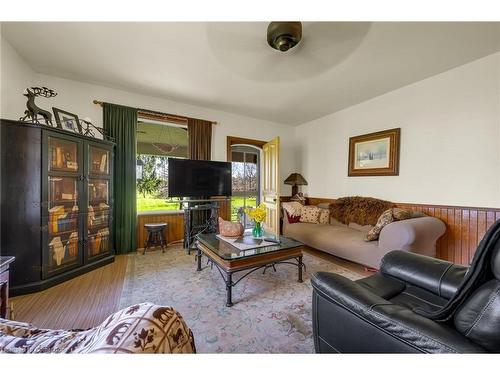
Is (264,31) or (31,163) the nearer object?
(264,31)

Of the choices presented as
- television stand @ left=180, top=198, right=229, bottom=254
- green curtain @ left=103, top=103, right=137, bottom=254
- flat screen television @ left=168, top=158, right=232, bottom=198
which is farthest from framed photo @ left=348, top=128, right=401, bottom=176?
green curtain @ left=103, top=103, right=137, bottom=254

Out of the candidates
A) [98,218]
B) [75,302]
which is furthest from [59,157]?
[75,302]

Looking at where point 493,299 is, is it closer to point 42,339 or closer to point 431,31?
point 42,339

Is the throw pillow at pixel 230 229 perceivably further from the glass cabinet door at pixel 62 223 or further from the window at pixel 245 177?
the window at pixel 245 177

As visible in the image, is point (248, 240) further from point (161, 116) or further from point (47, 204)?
point (161, 116)

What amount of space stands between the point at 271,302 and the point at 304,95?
120 inches

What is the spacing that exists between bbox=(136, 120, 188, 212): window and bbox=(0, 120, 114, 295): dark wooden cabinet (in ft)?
2.74

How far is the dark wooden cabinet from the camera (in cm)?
198

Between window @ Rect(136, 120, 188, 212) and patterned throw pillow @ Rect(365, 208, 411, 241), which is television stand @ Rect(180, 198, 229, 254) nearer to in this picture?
window @ Rect(136, 120, 188, 212)

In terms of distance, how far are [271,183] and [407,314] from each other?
11.7ft

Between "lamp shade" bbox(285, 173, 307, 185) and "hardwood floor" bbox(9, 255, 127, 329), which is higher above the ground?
"lamp shade" bbox(285, 173, 307, 185)
